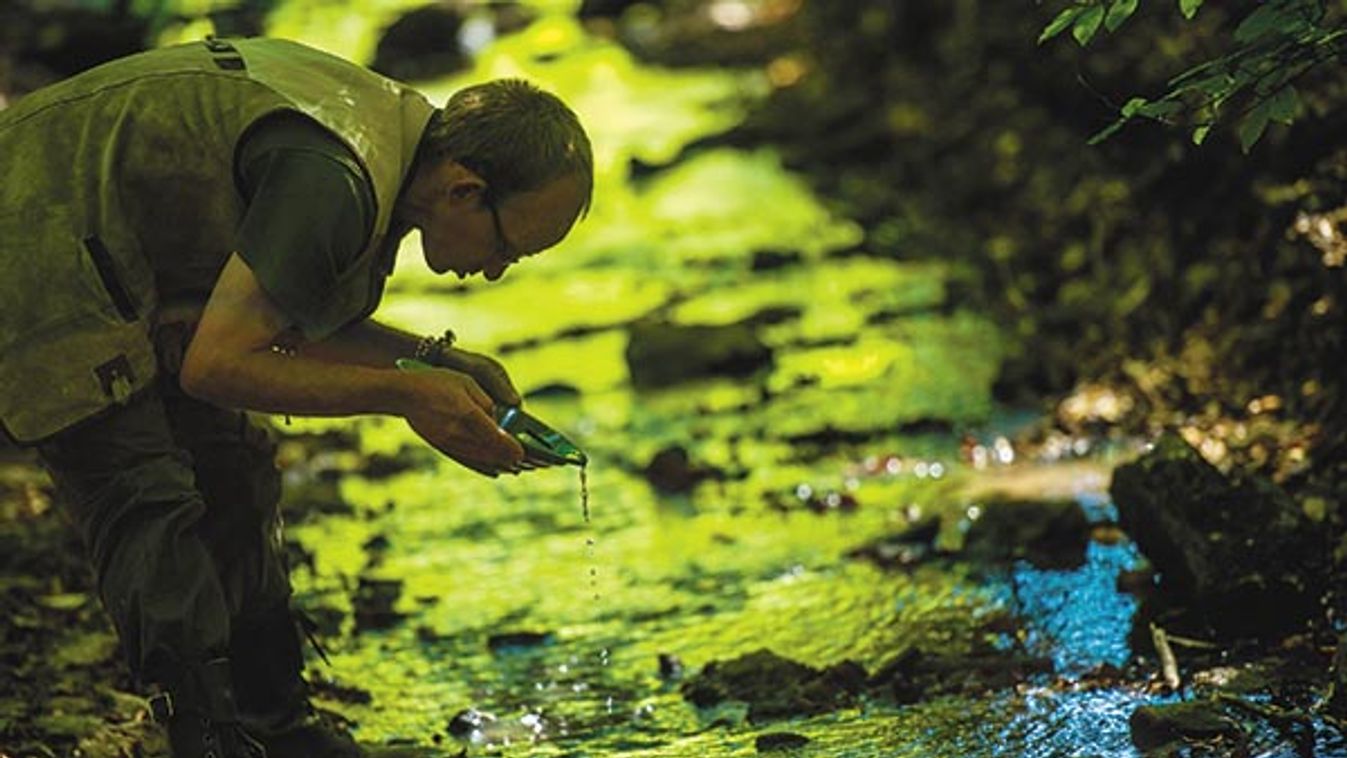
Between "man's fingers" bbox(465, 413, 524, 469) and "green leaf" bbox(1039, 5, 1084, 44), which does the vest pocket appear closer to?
"man's fingers" bbox(465, 413, 524, 469)

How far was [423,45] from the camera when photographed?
51.0 feet

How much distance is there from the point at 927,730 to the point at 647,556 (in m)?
1.85

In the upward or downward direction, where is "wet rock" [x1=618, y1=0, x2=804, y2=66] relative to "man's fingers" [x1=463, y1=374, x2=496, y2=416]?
upward

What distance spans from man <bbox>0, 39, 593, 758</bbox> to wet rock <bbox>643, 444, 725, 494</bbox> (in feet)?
10.0

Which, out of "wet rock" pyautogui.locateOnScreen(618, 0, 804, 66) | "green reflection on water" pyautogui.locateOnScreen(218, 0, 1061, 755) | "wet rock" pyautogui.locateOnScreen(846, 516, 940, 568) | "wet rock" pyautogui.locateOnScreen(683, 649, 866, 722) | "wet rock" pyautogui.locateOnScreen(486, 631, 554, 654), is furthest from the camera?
"wet rock" pyautogui.locateOnScreen(618, 0, 804, 66)

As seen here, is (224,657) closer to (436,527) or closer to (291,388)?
(291,388)

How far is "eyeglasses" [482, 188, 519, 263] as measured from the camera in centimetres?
398

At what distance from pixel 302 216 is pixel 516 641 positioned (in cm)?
239

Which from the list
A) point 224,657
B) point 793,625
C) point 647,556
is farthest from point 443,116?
point 647,556

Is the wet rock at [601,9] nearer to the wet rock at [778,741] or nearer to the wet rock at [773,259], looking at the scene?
the wet rock at [773,259]

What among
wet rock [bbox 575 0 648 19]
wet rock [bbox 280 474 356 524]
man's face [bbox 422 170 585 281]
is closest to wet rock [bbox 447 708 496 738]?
man's face [bbox 422 170 585 281]

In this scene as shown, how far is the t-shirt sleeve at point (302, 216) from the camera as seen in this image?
3.67 m

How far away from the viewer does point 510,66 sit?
1520cm

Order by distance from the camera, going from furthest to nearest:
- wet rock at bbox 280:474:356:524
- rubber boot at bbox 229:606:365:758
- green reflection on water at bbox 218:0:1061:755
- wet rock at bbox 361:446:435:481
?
1. wet rock at bbox 361:446:435:481
2. wet rock at bbox 280:474:356:524
3. green reflection on water at bbox 218:0:1061:755
4. rubber boot at bbox 229:606:365:758
